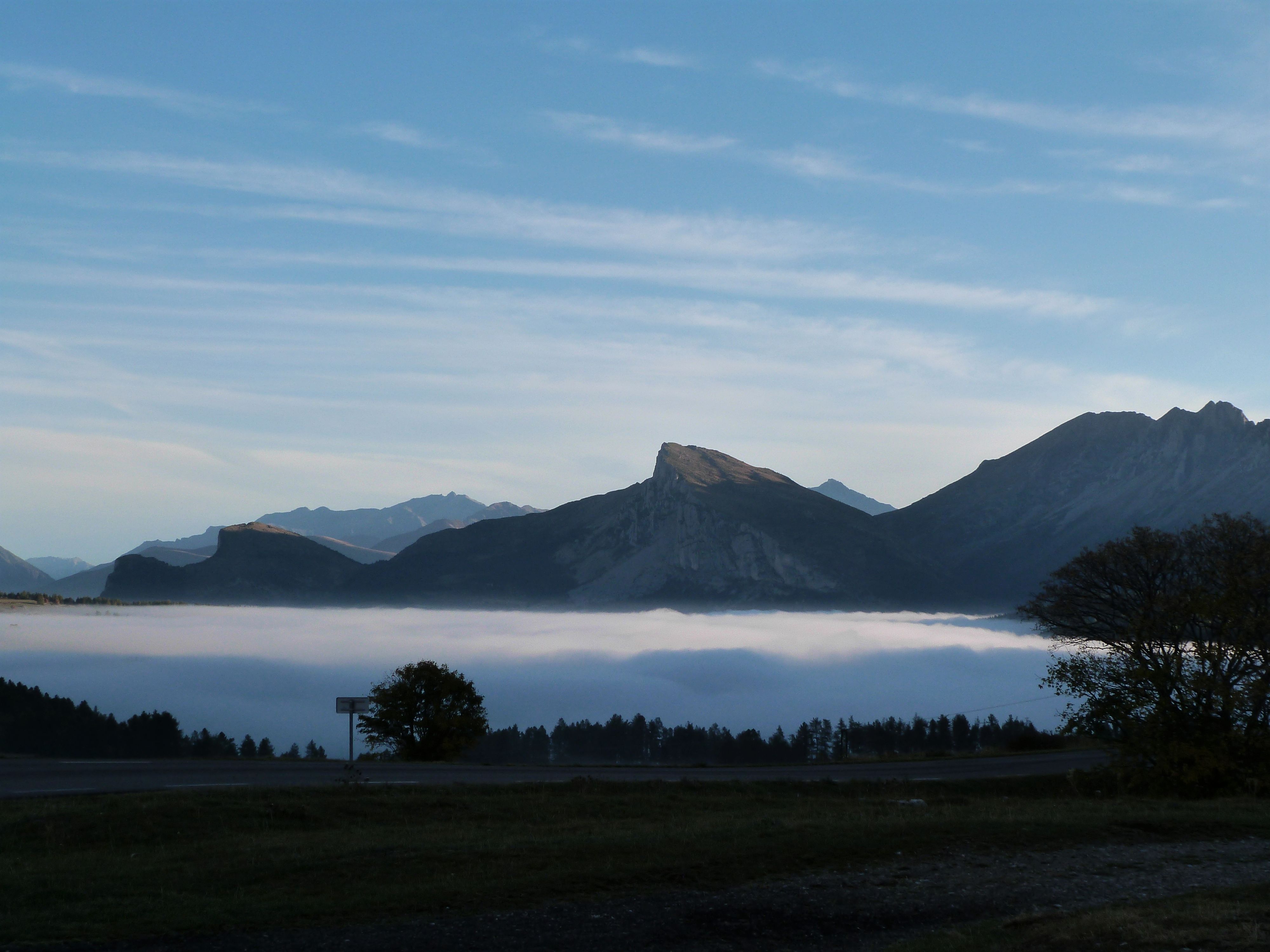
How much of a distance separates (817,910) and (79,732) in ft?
316

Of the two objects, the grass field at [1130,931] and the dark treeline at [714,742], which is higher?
the grass field at [1130,931]

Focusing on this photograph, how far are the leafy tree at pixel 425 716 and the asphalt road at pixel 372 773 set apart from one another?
6.90 meters

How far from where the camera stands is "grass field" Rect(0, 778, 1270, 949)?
15.5 metres

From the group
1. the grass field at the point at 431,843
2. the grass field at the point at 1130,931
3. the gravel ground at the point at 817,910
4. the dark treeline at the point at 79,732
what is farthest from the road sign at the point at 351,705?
the dark treeline at the point at 79,732

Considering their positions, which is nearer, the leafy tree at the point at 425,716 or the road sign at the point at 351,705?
the road sign at the point at 351,705

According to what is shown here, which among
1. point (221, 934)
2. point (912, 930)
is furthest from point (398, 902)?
point (912, 930)

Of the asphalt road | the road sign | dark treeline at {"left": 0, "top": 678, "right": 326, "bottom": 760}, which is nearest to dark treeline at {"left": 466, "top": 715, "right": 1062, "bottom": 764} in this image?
dark treeline at {"left": 0, "top": 678, "right": 326, "bottom": 760}

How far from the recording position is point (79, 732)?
93688 mm

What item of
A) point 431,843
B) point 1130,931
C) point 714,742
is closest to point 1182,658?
point 1130,931

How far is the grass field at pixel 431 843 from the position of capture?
15508mm

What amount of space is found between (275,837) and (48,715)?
8572 cm

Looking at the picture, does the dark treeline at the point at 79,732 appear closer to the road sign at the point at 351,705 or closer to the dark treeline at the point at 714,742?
the dark treeline at the point at 714,742

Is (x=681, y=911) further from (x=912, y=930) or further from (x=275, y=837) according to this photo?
(x=275, y=837)

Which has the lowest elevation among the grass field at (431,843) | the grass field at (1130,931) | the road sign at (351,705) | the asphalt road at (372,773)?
the asphalt road at (372,773)
